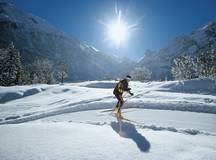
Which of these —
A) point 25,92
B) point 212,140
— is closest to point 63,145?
point 212,140

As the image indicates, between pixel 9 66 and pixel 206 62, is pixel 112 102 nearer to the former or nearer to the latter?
pixel 9 66

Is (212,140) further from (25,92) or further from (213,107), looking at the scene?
(25,92)

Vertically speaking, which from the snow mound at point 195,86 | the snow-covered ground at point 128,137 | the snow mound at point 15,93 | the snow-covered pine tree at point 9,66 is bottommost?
the snow-covered ground at point 128,137

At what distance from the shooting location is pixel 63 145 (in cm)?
892

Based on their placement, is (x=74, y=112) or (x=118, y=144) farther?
(x=74, y=112)

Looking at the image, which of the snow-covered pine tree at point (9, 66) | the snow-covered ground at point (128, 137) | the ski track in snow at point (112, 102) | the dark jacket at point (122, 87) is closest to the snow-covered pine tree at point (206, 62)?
the snow-covered pine tree at point (9, 66)

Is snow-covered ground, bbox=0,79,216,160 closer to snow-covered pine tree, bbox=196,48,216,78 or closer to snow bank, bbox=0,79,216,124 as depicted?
snow bank, bbox=0,79,216,124

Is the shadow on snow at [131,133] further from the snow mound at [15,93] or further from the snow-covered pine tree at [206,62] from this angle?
the snow-covered pine tree at [206,62]

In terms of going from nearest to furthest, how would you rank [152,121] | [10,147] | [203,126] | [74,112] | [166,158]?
[166,158] < [10,147] < [203,126] < [152,121] < [74,112]

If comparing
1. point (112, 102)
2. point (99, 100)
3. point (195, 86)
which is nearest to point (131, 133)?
point (112, 102)

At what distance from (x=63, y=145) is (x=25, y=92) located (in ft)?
102

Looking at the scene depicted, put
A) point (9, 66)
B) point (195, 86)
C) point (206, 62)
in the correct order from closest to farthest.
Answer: point (195, 86)
point (9, 66)
point (206, 62)

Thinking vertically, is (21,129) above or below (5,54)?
below

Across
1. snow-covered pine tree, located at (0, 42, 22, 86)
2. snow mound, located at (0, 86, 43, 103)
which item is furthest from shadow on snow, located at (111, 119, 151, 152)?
snow-covered pine tree, located at (0, 42, 22, 86)
